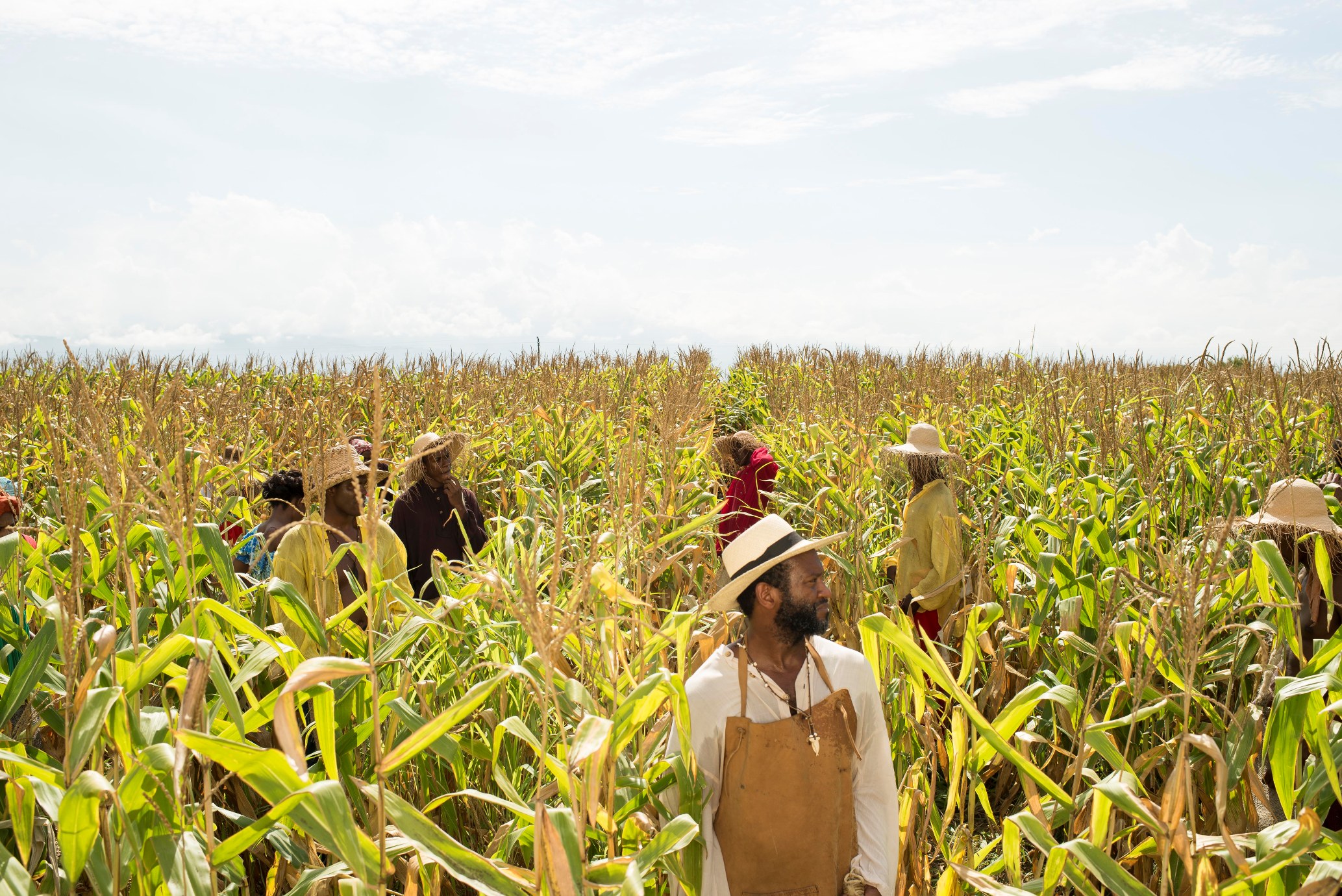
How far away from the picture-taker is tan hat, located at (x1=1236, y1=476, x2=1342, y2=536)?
268cm

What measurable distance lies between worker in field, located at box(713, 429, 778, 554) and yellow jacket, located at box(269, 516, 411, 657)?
230 centimetres

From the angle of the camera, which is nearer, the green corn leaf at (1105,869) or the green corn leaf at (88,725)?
the green corn leaf at (88,725)

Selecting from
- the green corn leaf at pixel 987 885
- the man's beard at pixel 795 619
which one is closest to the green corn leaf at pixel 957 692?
the man's beard at pixel 795 619

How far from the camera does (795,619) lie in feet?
6.50

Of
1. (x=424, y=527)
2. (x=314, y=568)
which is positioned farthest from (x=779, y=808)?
(x=424, y=527)

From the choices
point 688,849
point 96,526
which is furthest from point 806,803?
point 96,526

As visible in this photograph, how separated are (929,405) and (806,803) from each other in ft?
23.5

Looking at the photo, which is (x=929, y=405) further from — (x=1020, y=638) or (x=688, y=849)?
(x=688, y=849)

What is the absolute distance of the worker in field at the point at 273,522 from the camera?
3.31m

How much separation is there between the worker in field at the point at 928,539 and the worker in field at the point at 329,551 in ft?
7.06

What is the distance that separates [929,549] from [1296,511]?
1.48 metres

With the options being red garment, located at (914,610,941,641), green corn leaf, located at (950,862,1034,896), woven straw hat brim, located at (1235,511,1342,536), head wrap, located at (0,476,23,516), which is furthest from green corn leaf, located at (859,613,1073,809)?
head wrap, located at (0,476,23,516)

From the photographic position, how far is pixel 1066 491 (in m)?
4.78

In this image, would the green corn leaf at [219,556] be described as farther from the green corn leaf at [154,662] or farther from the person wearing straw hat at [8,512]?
the person wearing straw hat at [8,512]
